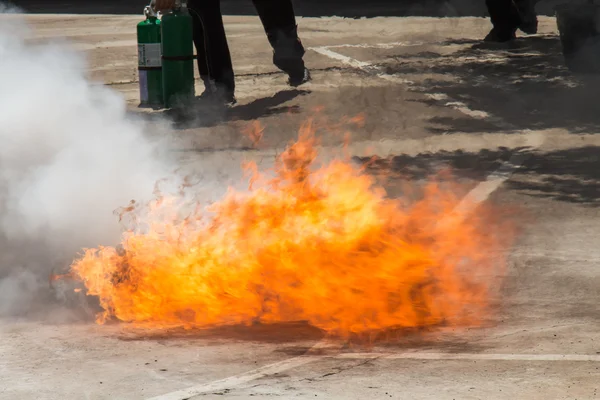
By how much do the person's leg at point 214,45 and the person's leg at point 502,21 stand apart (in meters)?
6.75

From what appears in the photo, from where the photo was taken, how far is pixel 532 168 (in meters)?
10.9

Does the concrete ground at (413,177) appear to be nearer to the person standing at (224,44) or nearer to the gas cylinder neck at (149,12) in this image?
the person standing at (224,44)

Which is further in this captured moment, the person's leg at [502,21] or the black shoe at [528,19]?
the black shoe at [528,19]

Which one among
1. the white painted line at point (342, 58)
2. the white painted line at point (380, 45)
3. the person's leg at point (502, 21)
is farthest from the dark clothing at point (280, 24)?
the person's leg at point (502, 21)

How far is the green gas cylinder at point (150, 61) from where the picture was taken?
44.4ft

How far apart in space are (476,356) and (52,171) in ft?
11.5

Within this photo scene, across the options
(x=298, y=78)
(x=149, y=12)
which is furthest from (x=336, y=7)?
(x=149, y=12)

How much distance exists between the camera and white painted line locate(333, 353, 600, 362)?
19.1ft

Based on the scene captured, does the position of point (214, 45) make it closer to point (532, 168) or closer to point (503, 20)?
point (532, 168)

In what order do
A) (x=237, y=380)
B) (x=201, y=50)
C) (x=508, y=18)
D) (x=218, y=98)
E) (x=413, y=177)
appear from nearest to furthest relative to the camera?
(x=237, y=380) < (x=413, y=177) < (x=201, y=50) < (x=218, y=98) < (x=508, y=18)

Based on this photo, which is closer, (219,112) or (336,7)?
(219,112)

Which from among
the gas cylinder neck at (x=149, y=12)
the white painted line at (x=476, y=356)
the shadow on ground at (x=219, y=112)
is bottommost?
the white painted line at (x=476, y=356)

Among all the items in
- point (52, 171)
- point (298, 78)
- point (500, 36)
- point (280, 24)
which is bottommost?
point (298, 78)

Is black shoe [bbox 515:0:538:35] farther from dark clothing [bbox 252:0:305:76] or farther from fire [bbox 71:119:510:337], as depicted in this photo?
fire [bbox 71:119:510:337]
